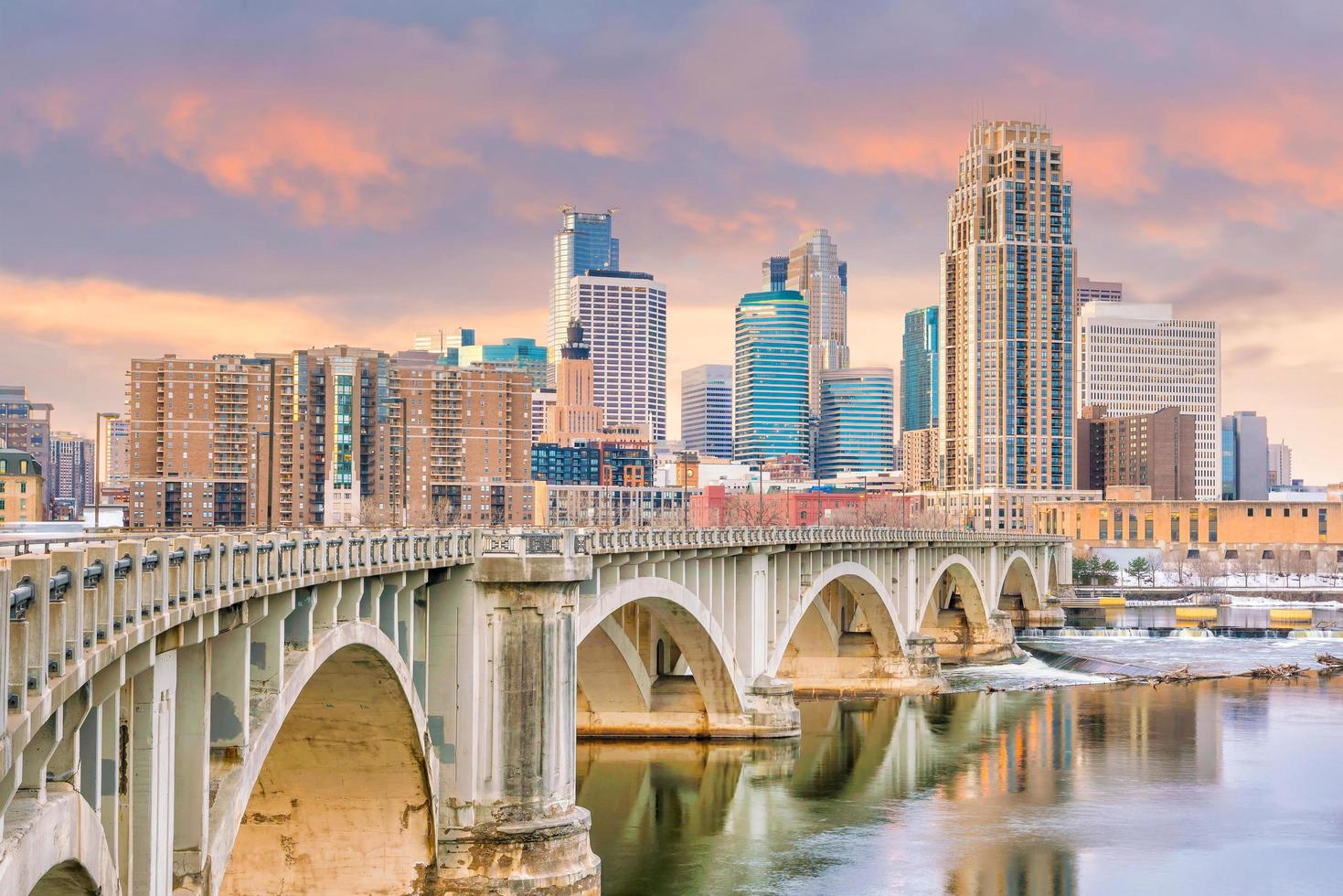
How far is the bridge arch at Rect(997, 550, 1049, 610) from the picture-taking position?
6403 inches

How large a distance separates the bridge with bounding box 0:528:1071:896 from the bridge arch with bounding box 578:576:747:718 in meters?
0.12

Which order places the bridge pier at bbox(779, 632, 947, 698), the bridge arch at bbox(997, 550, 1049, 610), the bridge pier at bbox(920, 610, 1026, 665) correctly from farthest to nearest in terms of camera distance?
the bridge arch at bbox(997, 550, 1049, 610)
the bridge pier at bbox(920, 610, 1026, 665)
the bridge pier at bbox(779, 632, 947, 698)

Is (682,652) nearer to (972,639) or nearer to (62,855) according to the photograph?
(62,855)

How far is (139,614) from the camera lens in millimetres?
19703

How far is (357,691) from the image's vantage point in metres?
36.5

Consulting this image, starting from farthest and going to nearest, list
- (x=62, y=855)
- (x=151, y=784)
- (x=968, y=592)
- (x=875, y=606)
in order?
(x=968, y=592), (x=875, y=606), (x=151, y=784), (x=62, y=855)

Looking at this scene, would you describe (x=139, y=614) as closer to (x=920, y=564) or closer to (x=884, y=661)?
(x=884, y=661)

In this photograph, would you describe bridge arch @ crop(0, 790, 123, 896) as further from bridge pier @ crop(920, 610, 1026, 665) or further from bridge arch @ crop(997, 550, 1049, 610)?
bridge arch @ crop(997, 550, 1049, 610)

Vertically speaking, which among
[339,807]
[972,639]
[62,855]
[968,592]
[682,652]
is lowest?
[972,639]

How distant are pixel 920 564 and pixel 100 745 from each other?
304 ft

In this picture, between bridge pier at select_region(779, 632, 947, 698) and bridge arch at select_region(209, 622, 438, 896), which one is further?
bridge pier at select_region(779, 632, 947, 698)

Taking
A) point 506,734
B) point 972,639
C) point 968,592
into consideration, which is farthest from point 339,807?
point 968,592

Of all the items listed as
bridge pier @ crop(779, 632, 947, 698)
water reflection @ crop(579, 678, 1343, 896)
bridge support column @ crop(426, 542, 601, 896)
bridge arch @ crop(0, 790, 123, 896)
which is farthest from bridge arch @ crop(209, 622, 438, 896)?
bridge pier @ crop(779, 632, 947, 698)

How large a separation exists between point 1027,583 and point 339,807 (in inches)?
5216
